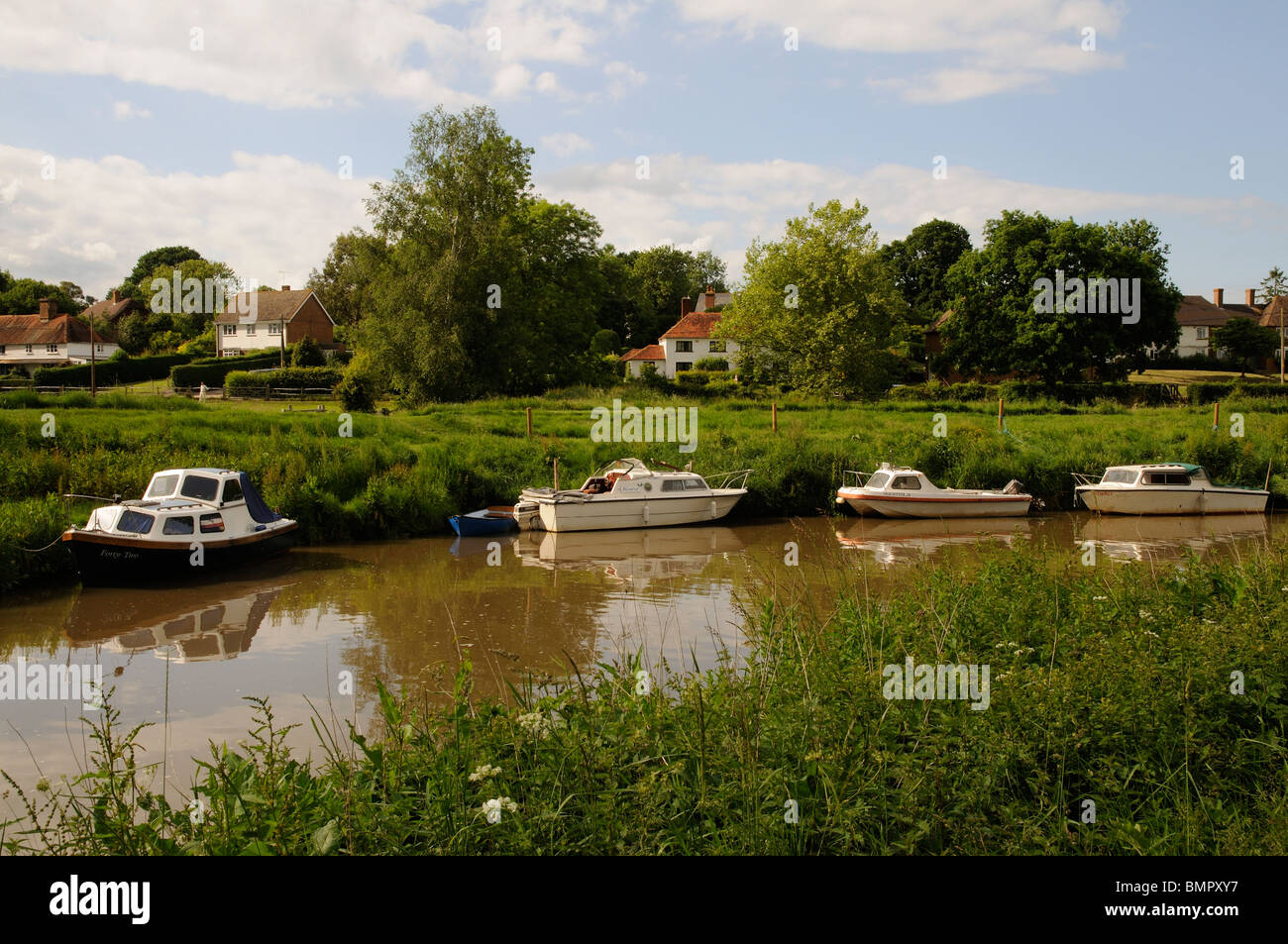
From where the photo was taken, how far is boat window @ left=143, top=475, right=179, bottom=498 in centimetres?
1895

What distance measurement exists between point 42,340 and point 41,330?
3.34ft

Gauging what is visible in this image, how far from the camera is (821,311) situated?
5238 cm

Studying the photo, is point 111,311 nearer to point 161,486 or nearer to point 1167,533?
point 161,486

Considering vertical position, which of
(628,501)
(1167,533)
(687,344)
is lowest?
(1167,533)

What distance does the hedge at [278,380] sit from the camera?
52000mm

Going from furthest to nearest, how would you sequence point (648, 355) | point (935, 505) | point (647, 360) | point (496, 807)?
point (648, 355)
point (647, 360)
point (935, 505)
point (496, 807)

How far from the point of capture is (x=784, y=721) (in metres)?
5.39

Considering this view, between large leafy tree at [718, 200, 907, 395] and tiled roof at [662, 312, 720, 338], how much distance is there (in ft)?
81.3

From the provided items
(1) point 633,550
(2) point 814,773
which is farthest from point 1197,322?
(2) point 814,773

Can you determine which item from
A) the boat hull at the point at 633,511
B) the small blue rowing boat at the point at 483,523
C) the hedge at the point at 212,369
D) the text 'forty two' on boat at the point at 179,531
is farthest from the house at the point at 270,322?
the text 'forty two' on boat at the point at 179,531

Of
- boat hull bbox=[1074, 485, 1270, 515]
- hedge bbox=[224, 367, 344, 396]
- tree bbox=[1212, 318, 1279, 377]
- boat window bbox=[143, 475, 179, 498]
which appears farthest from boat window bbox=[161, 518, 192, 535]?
tree bbox=[1212, 318, 1279, 377]

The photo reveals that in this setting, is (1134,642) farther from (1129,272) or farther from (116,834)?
(1129,272)
